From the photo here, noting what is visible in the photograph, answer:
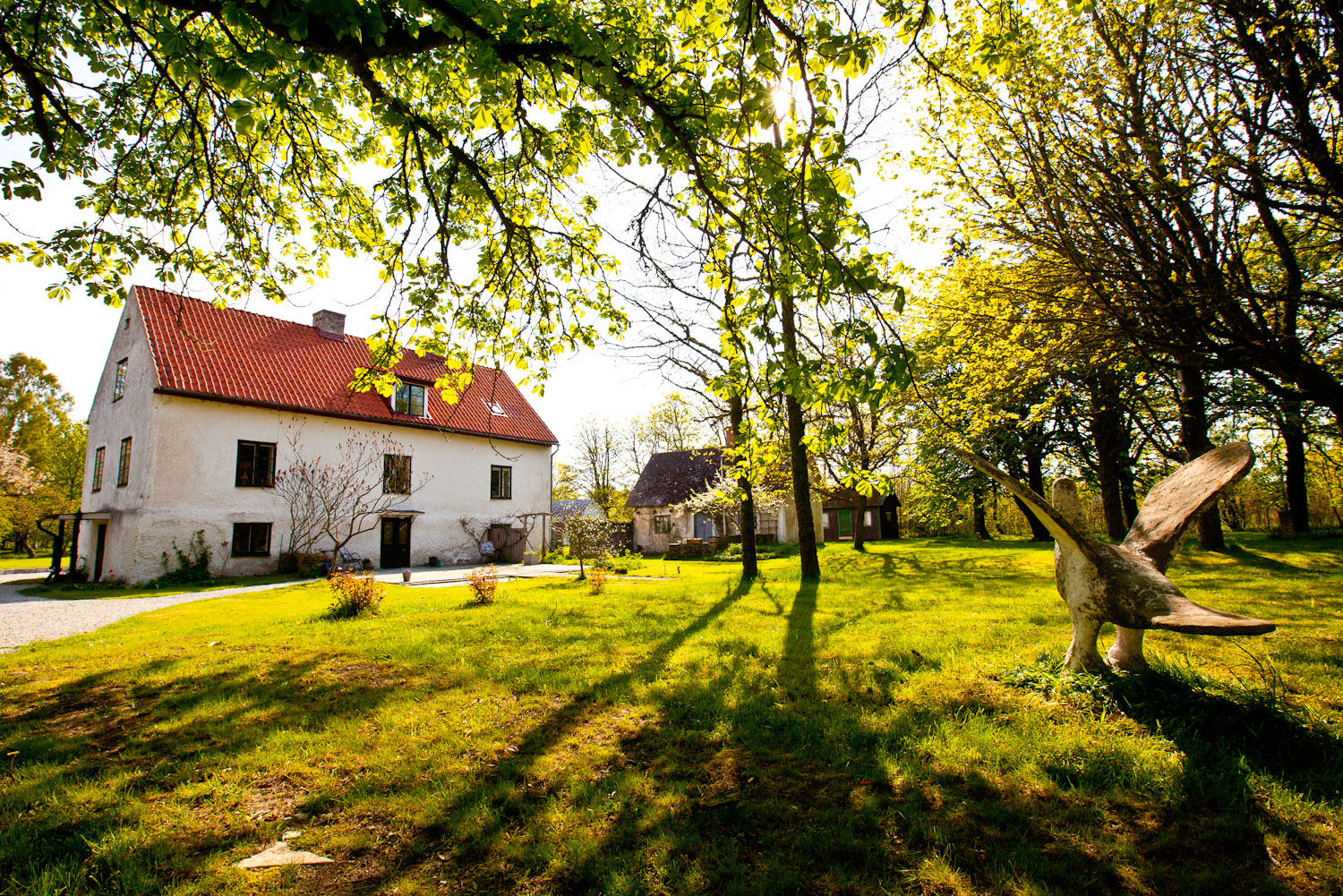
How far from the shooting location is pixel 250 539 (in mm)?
18953

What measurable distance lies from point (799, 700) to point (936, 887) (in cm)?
227

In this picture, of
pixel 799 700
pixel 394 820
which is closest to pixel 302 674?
pixel 394 820

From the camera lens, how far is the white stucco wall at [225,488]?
17125mm

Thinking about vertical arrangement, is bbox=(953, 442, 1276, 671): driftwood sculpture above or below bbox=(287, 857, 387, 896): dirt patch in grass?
above

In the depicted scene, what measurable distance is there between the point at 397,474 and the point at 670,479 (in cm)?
1917

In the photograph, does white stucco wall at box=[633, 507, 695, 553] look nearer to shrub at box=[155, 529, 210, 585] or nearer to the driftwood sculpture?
shrub at box=[155, 529, 210, 585]

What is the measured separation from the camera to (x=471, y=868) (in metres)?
2.61

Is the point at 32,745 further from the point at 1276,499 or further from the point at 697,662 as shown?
the point at 1276,499

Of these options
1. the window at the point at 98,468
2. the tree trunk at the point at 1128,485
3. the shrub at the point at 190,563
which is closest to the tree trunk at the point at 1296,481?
the tree trunk at the point at 1128,485

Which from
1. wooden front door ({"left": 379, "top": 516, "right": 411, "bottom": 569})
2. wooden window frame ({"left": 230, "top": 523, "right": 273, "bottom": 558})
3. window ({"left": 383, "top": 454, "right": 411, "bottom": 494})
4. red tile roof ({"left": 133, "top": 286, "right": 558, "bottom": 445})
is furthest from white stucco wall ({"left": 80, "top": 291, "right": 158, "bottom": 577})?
wooden front door ({"left": 379, "top": 516, "right": 411, "bottom": 569})

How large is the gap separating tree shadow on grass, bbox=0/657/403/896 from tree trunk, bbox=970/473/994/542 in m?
27.1

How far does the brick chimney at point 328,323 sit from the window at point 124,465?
7.71 m

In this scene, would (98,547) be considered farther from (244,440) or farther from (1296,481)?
(1296,481)

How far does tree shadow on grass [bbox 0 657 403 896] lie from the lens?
2637mm
